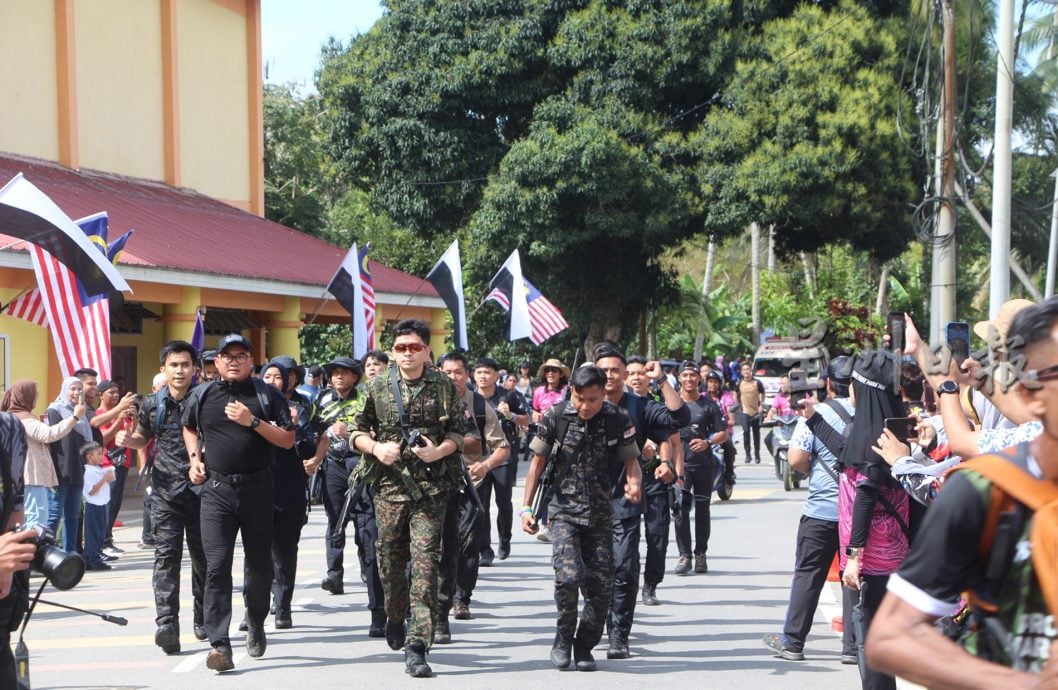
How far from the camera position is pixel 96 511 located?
13742 mm

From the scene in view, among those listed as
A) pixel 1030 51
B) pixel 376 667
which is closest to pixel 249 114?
pixel 376 667

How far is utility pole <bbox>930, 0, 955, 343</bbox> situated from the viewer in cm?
2202

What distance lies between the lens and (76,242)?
13.7 metres

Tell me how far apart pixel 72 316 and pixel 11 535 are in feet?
35.4

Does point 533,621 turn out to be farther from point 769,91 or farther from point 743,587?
point 769,91

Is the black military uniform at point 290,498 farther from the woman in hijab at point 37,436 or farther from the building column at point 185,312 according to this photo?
the building column at point 185,312

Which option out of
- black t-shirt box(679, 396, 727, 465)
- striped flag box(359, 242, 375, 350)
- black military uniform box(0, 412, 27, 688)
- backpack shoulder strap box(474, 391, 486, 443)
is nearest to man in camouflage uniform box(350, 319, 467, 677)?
backpack shoulder strap box(474, 391, 486, 443)

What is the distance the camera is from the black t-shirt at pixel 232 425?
827cm

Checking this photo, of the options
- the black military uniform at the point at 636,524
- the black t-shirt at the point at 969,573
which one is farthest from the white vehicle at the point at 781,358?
the black t-shirt at the point at 969,573

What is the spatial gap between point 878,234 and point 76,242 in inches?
827

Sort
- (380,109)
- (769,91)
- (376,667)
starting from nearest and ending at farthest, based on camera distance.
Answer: (376,667), (769,91), (380,109)

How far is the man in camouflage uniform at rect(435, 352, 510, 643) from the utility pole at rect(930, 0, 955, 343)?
13007 millimetres

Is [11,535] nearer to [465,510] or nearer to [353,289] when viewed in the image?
[465,510]

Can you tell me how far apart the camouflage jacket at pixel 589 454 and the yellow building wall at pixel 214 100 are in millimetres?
20534
